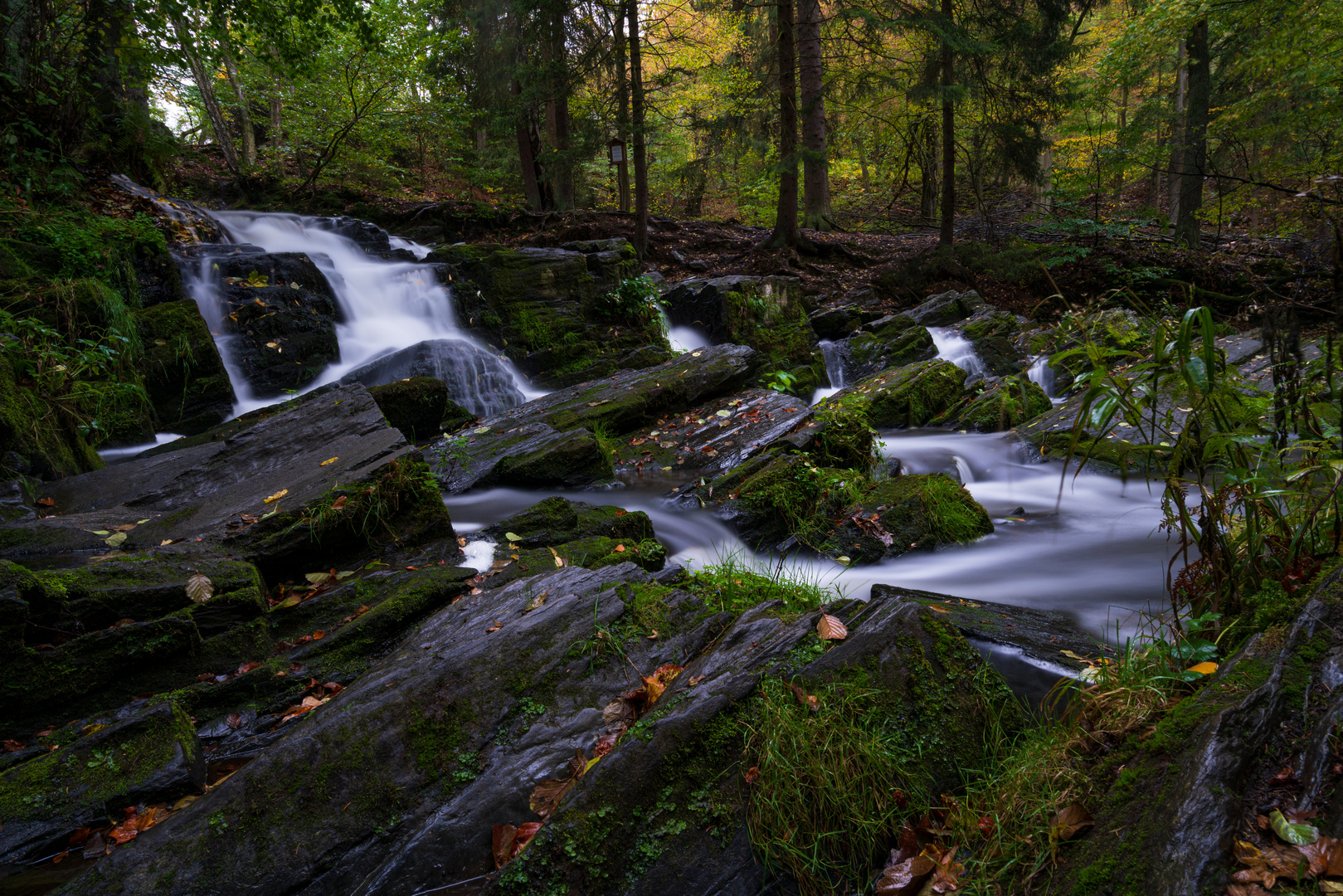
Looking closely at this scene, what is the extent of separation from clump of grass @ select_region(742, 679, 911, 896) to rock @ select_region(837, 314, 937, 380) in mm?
10157

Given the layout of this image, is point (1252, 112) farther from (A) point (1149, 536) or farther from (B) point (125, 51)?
(B) point (125, 51)

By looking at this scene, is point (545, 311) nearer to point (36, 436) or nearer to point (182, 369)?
point (182, 369)

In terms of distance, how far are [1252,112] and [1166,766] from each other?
58.7ft

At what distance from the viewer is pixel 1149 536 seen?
556cm

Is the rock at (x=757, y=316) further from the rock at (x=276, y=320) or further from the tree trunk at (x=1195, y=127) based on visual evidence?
the tree trunk at (x=1195, y=127)

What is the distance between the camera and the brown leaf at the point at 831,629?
2670mm

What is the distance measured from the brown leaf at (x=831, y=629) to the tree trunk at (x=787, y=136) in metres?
12.7

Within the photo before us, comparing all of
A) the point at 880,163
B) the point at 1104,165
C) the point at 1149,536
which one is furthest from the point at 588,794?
the point at 880,163

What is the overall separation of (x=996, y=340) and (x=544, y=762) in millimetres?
12126

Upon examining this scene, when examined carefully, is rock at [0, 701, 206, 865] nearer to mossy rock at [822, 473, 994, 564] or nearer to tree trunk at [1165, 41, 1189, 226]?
mossy rock at [822, 473, 994, 564]

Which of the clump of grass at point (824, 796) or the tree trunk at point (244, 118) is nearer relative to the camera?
the clump of grass at point (824, 796)

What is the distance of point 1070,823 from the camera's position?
6.00 ft

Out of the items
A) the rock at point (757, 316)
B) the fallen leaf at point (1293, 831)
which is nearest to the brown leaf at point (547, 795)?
the fallen leaf at point (1293, 831)

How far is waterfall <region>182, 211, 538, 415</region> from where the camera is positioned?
919 cm
